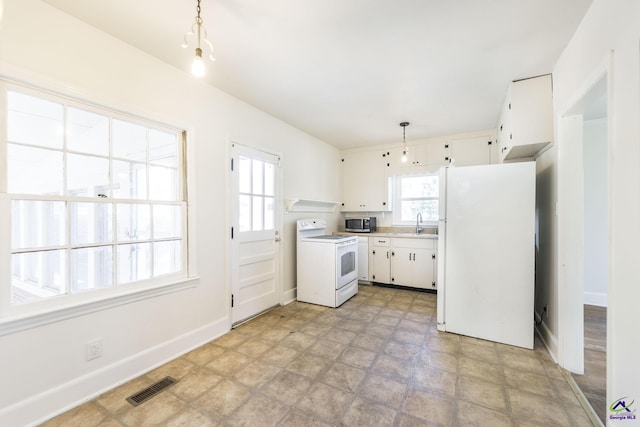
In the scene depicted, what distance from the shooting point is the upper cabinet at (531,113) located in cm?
243

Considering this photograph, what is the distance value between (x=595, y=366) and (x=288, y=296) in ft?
10.3

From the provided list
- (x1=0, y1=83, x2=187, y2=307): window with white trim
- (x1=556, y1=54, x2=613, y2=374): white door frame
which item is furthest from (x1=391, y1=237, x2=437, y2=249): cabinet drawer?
(x1=0, y1=83, x2=187, y2=307): window with white trim

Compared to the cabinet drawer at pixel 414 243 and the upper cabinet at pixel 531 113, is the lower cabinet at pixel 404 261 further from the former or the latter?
the upper cabinet at pixel 531 113

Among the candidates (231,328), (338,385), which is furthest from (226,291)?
(338,385)

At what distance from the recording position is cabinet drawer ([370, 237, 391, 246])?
14.8 feet

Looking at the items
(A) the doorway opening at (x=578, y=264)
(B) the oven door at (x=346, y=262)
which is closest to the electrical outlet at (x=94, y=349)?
(B) the oven door at (x=346, y=262)

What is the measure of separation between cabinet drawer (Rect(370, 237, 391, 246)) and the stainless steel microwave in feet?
0.92

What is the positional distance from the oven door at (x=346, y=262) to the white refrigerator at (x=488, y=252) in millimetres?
1261

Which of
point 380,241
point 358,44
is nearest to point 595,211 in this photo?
point 380,241

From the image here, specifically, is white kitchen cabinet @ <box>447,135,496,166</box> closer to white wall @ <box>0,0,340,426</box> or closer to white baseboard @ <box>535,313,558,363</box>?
white baseboard @ <box>535,313,558,363</box>

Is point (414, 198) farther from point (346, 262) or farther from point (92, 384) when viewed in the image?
point (92, 384)

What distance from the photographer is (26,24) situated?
1.59m

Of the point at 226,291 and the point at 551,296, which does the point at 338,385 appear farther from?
the point at 551,296

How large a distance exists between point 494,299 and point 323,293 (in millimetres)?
1955
